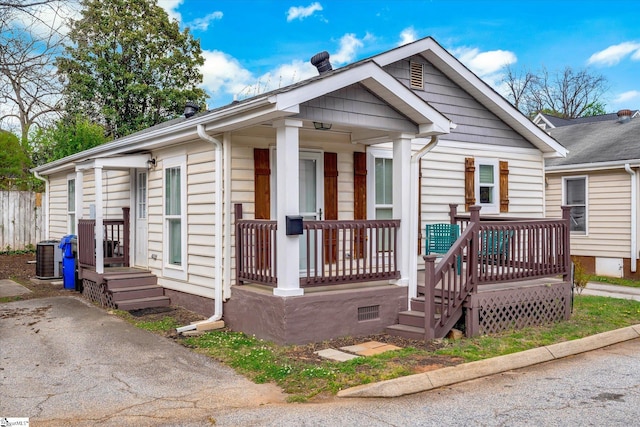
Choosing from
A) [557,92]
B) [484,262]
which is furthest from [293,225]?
[557,92]

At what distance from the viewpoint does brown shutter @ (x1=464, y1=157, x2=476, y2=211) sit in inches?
400

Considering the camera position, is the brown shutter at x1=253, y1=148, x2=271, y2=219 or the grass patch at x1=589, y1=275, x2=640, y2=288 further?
the grass patch at x1=589, y1=275, x2=640, y2=288

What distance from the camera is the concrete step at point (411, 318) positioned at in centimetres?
704

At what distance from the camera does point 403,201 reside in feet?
24.4

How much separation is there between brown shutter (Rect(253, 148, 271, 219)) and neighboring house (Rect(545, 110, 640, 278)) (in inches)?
383

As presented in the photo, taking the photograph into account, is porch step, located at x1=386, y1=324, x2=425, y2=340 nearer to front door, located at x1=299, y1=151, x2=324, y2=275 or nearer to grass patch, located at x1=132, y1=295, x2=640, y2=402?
grass patch, located at x1=132, y1=295, x2=640, y2=402

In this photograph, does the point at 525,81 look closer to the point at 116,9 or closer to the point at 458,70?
the point at 116,9

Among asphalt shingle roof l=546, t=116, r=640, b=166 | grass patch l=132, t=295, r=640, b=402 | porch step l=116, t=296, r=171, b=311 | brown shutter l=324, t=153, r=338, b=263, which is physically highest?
asphalt shingle roof l=546, t=116, r=640, b=166

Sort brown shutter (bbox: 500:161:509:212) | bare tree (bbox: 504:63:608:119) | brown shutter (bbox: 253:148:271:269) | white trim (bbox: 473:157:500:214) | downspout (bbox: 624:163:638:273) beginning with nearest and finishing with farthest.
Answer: brown shutter (bbox: 253:148:271:269) → white trim (bbox: 473:157:500:214) → brown shutter (bbox: 500:161:509:212) → downspout (bbox: 624:163:638:273) → bare tree (bbox: 504:63:608:119)

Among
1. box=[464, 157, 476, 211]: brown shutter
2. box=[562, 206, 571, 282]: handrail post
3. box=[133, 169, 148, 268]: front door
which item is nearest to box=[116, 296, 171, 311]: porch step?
box=[133, 169, 148, 268]: front door

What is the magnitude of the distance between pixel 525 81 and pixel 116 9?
2851cm

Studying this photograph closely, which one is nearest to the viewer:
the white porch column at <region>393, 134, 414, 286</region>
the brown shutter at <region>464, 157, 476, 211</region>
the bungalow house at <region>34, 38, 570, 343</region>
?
the bungalow house at <region>34, 38, 570, 343</region>

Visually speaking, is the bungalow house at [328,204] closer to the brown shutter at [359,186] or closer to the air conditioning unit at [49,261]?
the brown shutter at [359,186]

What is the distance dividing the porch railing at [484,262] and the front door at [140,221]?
5477 millimetres
